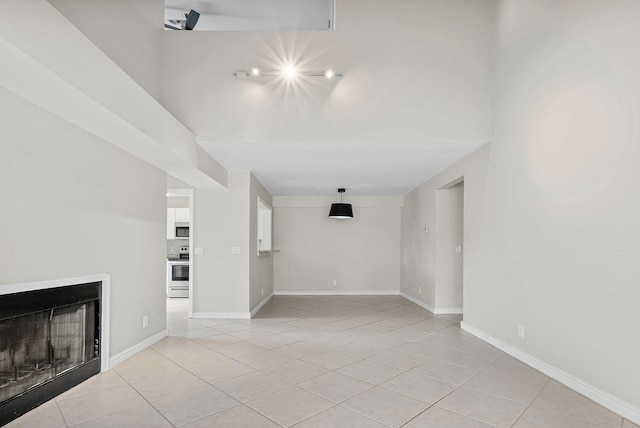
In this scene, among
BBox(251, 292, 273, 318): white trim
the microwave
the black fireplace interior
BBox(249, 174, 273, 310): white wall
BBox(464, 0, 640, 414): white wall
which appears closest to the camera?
the black fireplace interior

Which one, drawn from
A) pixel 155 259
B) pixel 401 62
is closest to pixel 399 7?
pixel 401 62

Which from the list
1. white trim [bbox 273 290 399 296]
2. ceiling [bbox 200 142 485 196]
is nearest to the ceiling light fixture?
ceiling [bbox 200 142 485 196]

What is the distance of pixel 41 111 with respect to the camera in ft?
8.54

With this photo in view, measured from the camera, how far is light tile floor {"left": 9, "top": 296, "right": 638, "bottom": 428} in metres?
2.44

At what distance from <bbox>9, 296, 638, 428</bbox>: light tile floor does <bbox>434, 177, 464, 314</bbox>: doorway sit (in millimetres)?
1468

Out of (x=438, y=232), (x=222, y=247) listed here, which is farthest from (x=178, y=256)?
(x=438, y=232)

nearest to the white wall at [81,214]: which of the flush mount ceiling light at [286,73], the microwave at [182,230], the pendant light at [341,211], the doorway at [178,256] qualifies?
the flush mount ceiling light at [286,73]

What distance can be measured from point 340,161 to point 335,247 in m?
3.97

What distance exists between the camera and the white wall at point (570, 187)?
2523 millimetres

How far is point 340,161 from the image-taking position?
5238 mm

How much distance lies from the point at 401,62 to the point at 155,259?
139 inches

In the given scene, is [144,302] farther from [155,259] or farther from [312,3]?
[312,3]

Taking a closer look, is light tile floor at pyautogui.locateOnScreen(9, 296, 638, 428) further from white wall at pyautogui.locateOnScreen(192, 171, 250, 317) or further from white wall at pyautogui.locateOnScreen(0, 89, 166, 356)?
white wall at pyautogui.locateOnScreen(192, 171, 250, 317)

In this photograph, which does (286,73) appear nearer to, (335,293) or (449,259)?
(449,259)
